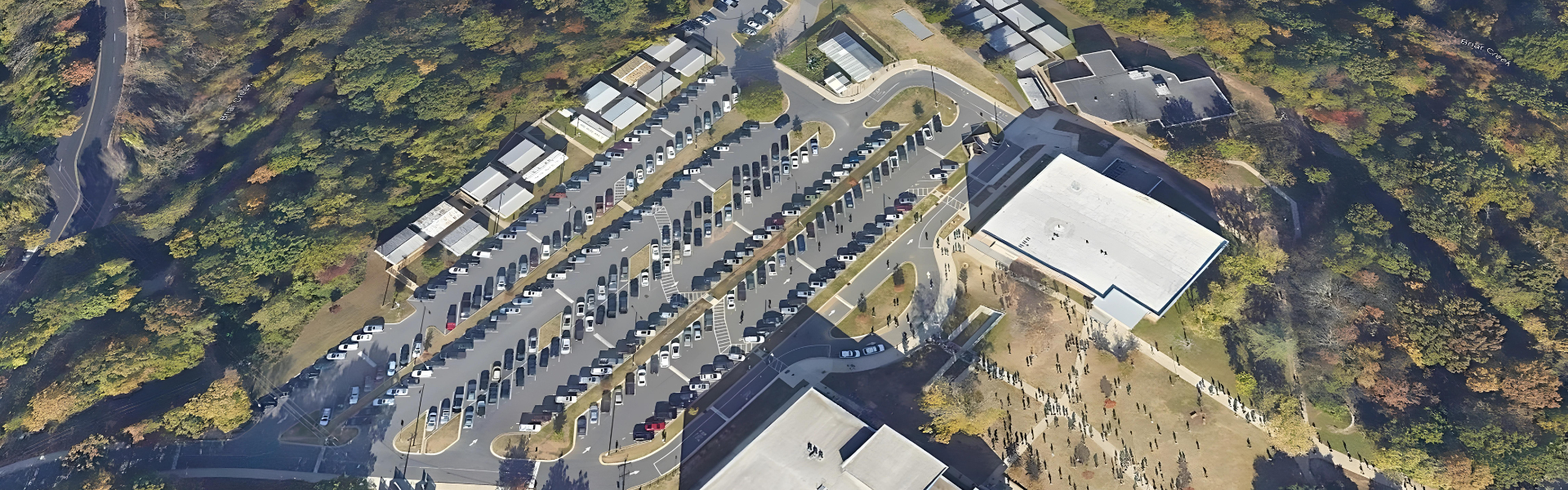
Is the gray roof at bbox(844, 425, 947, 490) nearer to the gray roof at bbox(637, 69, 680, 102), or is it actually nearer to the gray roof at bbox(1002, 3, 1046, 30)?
the gray roof at bbox(637, 69, 680, 102)

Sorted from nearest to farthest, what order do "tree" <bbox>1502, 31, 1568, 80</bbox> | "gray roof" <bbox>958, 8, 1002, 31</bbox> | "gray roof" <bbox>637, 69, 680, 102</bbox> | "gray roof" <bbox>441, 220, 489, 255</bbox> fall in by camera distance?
"gray roof" <bbox>441, 220, 489, 255</bbox>
"gray roof" <bbox>637, 69, 680, 102</bbox>
"tree" <bbox>1502, 31, 1568, 80</bbox>
"gray roof" <bbox>958, 8, 1002, 31</bbox>

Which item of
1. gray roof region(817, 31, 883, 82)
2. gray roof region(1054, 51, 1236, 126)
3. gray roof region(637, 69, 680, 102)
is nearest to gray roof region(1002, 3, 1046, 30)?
gray roof region(1054, 51, 1236, 126)

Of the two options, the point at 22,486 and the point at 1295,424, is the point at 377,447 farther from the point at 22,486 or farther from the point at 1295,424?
the point at 1295,424

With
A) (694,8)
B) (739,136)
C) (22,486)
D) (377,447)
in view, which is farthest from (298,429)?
(694,8)

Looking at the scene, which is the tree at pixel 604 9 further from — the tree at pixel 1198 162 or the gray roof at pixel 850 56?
the tree at pixel 1198 162

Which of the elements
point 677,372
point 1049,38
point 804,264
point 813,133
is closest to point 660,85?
point 813,133

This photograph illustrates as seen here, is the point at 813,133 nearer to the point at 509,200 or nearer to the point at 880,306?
the point at 880,306

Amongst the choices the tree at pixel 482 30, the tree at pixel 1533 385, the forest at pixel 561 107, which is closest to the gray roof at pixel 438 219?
the forest at pixel 561 107
